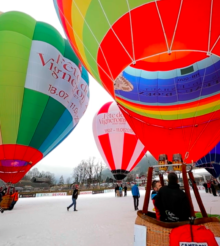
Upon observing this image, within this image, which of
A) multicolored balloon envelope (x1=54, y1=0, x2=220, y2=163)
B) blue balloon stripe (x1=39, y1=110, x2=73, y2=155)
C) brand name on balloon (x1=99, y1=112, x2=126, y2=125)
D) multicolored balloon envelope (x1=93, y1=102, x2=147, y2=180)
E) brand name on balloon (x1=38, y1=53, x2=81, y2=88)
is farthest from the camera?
brand name on balloon (x1=99, y1=112, x2=126, y2=125)

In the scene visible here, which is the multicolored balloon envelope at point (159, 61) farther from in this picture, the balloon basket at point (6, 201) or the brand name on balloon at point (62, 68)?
the balloon basket at point (6, 201)

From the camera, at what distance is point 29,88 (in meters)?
10.7

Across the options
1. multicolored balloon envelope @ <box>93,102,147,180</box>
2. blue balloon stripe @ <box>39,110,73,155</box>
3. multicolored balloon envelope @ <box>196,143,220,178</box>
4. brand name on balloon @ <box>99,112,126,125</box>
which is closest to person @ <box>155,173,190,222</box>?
blue balloon stripe @ <box>39,110,73,155</box>

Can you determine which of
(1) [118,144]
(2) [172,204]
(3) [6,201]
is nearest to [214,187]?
(1) [118,144]

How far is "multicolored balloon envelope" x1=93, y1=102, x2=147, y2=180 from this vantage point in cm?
1526

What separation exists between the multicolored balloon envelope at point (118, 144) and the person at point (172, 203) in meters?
13.1

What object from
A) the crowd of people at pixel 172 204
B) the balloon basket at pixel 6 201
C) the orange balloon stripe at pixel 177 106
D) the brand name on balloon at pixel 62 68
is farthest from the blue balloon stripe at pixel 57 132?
the crowd of people at pixel 172 204

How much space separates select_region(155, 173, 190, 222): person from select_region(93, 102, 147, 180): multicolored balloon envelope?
13056 millimetres

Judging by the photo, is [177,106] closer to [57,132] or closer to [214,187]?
[57,132]

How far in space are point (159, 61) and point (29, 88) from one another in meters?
7.13

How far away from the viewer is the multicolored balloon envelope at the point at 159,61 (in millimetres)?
4066

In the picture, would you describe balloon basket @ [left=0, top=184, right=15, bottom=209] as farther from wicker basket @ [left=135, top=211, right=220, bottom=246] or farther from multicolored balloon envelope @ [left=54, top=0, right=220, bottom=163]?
wicker basket @ [left=135, top=211, right=220, bottom=246]

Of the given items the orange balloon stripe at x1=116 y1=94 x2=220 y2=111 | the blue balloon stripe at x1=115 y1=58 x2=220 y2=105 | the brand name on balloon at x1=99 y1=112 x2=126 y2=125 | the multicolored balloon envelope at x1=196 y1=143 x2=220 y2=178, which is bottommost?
the multicolored balloon envelope at x1=196 y1=143 x2=220 y2=178

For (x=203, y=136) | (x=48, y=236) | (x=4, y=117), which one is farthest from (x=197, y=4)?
(x=4, y=117)
